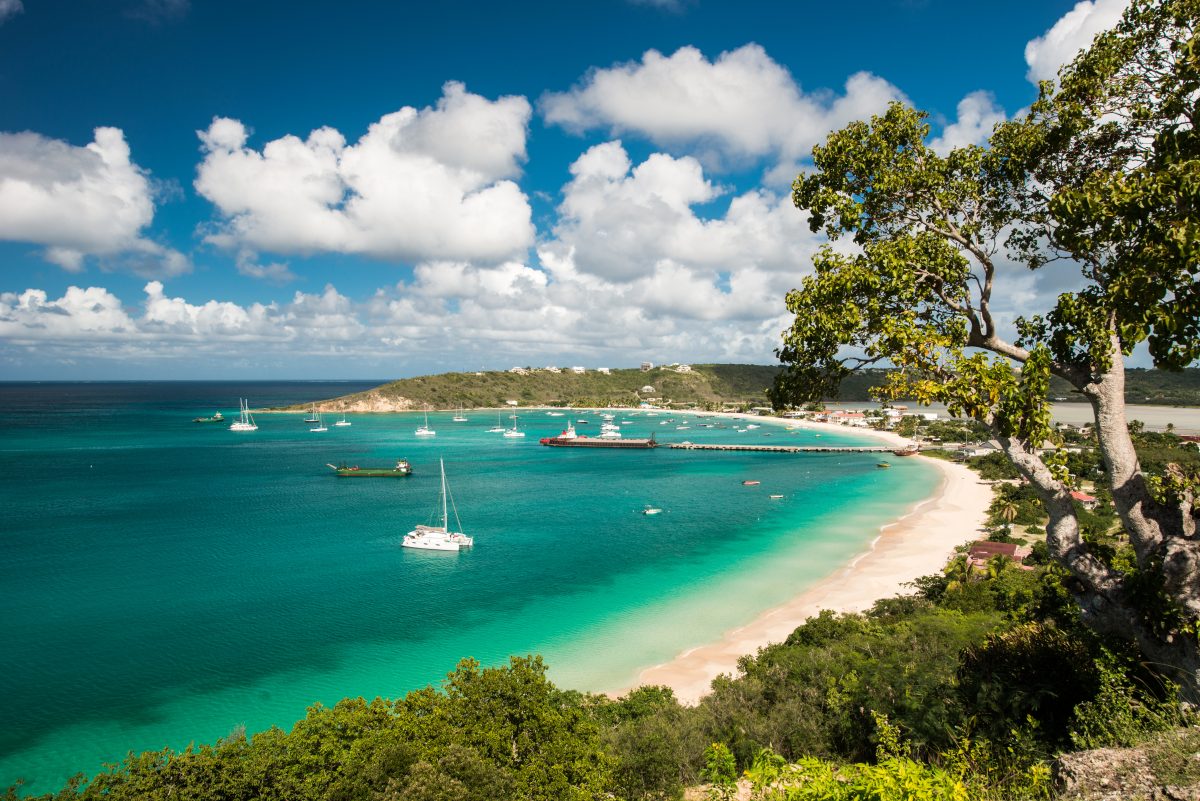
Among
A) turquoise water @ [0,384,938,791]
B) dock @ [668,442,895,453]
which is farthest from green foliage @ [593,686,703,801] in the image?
dock @ [668,442,895,453]

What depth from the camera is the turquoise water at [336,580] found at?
89.6 feet

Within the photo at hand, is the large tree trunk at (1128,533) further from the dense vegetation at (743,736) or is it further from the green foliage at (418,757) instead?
the green foliage at (418,757)

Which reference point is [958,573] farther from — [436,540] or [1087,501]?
[436,540]

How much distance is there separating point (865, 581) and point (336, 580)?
35882 millimetres

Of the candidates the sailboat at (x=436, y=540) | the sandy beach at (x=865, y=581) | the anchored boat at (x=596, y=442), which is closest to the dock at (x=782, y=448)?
the anchored boat at (x=596, y=442)

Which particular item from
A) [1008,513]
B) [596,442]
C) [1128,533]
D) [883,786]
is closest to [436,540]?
[883,786]

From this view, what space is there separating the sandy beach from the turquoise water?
1381 mm

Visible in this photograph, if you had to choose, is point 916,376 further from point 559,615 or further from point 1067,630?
point 559,615

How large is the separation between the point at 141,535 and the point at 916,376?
66.5 m

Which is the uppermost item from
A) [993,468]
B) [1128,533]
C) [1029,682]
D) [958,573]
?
[1128,533]

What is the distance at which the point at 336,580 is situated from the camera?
4244cm

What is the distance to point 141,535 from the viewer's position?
55.1 meters

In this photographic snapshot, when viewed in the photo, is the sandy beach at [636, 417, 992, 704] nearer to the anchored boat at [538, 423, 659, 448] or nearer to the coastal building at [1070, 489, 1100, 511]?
the coastal building at [1070, 489, 1100, 511]

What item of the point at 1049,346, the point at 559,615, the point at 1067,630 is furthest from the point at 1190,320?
the point at 559,615
